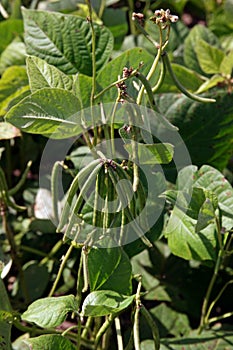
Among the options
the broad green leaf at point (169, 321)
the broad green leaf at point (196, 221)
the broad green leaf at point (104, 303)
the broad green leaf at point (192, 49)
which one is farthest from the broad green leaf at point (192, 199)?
the broad green leaf at point (192, 49)

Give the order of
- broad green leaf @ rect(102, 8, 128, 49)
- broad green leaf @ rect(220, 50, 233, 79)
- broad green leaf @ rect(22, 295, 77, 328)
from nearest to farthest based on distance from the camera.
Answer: broad green leaf @ rect(22, 295, 77, 328)
broad green leaf @ rect(220, 50, 233, 79)
broad green leaf @ rect(102, 8, 128, 49)

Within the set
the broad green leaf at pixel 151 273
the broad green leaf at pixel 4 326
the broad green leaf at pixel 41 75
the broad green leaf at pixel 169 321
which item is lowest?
the broad green leaf at pixel 169 321

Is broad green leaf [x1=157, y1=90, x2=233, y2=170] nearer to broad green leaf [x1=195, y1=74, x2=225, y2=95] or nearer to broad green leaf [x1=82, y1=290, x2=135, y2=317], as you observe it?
broad green leaf [x1=195, y1=74, x2=225, y2=95]

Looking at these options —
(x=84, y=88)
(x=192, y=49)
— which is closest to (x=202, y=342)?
(x=84, y=88)

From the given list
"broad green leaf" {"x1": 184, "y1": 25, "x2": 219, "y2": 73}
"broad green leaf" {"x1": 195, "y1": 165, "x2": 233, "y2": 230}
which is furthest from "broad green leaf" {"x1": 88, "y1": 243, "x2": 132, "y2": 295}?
"broad green leaf" {"x1": 184, "y1": 25, "x2": 219, "y2": 73}

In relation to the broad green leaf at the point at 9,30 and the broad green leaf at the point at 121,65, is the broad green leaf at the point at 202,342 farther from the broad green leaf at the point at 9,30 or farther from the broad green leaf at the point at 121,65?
the broad green leaf at the point at 9,30

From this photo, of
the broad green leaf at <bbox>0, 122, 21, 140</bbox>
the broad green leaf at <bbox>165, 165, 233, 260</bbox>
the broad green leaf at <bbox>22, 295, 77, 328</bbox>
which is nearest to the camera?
the broad green leaf at <bbox>22, 295, 77, 328</bbox>

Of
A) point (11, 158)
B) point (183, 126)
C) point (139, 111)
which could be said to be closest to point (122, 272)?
point (139, 111)
